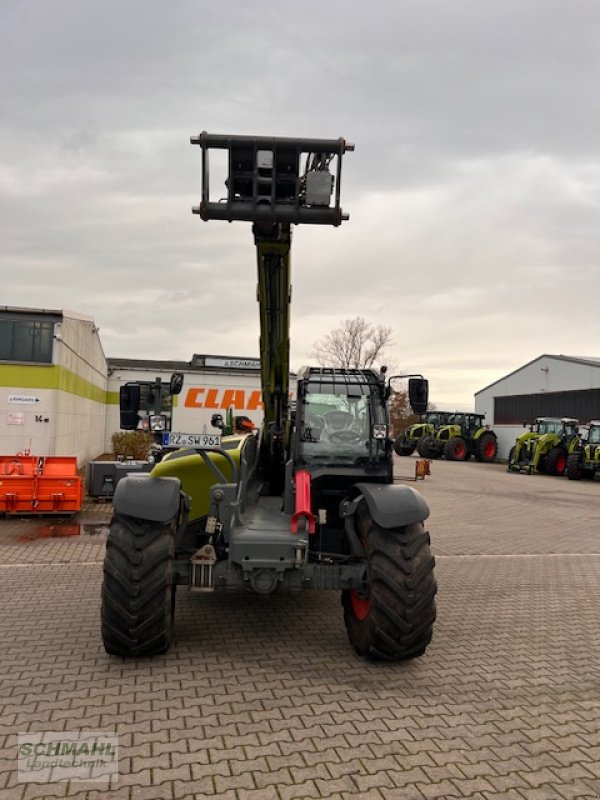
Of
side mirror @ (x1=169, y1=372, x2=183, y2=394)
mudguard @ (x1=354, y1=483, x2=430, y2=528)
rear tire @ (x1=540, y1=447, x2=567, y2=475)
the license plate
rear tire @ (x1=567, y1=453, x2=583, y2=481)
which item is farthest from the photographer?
rear tire @ (x1=540, y1=447, x2=567, y2=475)

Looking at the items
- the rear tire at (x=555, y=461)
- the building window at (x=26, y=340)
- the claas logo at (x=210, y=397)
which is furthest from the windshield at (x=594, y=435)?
the building window at (x=26, y=340)

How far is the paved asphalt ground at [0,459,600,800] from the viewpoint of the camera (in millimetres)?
3535

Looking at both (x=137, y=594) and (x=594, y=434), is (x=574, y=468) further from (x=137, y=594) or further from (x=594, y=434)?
(x=137, y=594)

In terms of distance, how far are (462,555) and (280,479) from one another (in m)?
4.30

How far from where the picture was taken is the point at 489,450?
1367 inches

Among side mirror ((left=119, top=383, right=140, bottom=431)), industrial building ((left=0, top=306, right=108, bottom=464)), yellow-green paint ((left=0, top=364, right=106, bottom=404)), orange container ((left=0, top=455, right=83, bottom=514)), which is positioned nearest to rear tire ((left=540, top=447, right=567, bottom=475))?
industrial building ((left=0, top=306, right=108, bottom=464))

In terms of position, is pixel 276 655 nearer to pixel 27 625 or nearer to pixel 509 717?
pixel 509 717

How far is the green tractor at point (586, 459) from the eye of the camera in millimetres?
25109

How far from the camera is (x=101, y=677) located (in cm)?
479

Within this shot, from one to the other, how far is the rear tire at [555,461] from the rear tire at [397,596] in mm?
24411

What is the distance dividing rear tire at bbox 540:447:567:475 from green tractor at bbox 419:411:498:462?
6.70 meters

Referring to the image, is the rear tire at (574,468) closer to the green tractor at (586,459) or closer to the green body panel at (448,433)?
the green tractor at (586,459)

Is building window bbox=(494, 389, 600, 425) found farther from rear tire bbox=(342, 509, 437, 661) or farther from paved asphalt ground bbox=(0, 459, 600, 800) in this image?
rear tire bbox=(342, 509, 437, 661)

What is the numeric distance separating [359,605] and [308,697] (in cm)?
114
